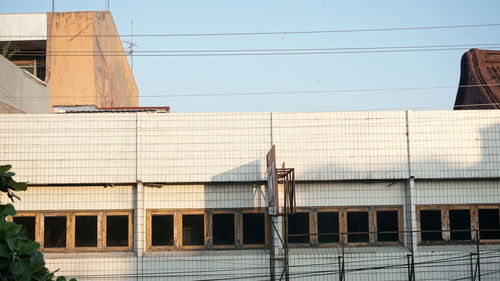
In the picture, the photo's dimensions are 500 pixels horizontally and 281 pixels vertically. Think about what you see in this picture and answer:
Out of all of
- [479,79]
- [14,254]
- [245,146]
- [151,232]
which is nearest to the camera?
[14,254]

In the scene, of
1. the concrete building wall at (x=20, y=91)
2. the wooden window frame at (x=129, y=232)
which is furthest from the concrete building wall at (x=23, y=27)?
the wooden window frame at (x=129, y=232)

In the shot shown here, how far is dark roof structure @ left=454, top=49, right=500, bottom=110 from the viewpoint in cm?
2150

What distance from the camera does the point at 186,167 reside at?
1602cm

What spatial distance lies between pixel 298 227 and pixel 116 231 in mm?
4924

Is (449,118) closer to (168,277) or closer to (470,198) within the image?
(470,198)

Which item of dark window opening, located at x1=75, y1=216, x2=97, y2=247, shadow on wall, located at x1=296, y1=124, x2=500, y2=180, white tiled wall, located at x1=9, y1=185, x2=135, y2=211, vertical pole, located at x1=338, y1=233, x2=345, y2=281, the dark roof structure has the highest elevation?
the dark roof structure

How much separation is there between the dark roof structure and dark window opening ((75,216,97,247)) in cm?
1320

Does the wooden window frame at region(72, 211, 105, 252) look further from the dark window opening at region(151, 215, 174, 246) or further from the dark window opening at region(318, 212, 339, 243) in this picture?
the dark window opening at region(318, 212, 339, 243)

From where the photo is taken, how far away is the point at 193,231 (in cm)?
1630

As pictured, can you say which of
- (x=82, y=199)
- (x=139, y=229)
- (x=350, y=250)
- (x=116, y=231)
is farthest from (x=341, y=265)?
(x=82, y=199)

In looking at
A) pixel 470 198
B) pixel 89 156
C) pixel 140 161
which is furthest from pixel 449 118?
pixel 89 156

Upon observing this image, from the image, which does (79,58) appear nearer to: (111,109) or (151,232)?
(111,109)

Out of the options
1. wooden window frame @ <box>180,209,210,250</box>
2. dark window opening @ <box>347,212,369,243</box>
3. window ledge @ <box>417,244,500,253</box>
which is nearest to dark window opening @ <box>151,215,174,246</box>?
wooden window frame @ <box>180,209,210,250</box>

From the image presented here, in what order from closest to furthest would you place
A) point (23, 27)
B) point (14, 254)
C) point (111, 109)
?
point (14, 254) < point (111, 109) < point (23, 27)
